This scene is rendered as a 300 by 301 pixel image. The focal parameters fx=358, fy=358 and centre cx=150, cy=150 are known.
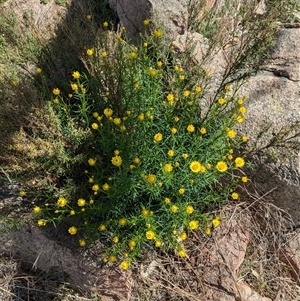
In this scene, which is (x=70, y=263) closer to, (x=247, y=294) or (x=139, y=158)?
(x=139, y=158)

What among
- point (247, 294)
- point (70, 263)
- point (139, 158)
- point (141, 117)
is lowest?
point (247, 294)

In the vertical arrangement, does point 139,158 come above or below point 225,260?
above

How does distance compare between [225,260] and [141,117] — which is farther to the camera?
[225,260]

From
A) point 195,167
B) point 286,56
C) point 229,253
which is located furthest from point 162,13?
point 229,253

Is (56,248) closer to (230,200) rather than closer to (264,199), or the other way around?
(230,200)

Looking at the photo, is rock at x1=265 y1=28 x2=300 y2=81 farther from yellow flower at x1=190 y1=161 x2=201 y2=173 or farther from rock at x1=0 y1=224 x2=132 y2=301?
rock at x1=0 y1=224 x2=132 y2=301

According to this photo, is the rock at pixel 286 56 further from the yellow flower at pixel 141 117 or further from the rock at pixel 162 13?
the yellow flower at pixel 141 117

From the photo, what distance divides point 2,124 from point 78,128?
53 cm

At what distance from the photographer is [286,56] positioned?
3.22 meters

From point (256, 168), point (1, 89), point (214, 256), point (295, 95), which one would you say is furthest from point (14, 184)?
point (295, 95)

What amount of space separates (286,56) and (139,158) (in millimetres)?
1777

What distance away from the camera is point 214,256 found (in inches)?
112

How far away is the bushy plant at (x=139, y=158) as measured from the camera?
2354mm

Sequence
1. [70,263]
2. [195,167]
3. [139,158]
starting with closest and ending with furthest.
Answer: [195,167], [139,158], [70,263]
